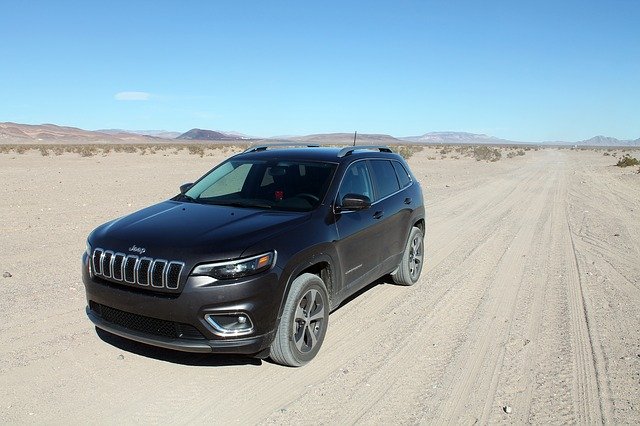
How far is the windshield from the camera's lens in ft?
17.3

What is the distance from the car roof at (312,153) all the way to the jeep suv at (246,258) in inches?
0.9

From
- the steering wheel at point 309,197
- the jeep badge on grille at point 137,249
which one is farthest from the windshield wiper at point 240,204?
the jeep badge on grille at point 137,249

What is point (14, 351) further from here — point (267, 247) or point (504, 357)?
point (504, 357)

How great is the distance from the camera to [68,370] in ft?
14.6

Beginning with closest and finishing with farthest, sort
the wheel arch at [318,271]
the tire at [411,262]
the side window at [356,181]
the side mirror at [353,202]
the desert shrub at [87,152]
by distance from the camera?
the wheel arch at [318,271]
the side mirror at [353,202]
the side window at [356,181]
the tire at [411,262]
the desert shrub at [87,152]

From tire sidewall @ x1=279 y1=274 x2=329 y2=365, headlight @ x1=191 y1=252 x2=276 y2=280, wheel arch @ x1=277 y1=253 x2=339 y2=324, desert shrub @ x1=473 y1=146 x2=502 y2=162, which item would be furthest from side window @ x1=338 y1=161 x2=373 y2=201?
desert shrub @ x1=473 y1=146 x2=502 y2=162

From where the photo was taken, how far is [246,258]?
4070 mm

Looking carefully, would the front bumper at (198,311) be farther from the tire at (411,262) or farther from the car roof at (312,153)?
the tire at (411,262)

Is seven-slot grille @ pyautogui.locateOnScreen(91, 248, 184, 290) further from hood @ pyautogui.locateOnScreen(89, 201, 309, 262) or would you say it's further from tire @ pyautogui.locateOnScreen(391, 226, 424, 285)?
tire @ pyautogui.locateOnScreen(391, 226, 424, 285)

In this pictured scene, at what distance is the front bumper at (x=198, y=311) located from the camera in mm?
3967

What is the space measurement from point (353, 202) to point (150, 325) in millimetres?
2092

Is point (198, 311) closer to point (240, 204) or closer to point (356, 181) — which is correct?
point (240, 204)

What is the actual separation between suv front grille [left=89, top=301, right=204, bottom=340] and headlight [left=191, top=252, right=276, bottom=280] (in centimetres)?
42

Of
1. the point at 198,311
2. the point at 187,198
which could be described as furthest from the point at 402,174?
the point at 198,311
